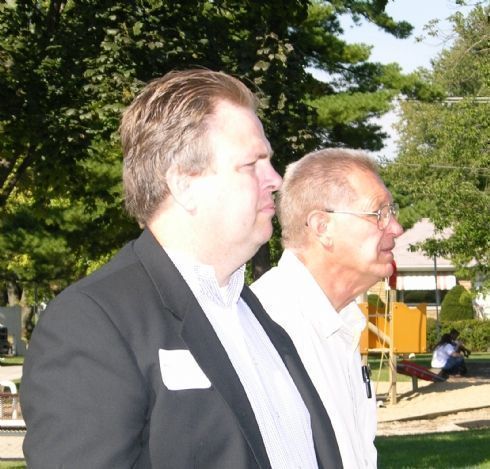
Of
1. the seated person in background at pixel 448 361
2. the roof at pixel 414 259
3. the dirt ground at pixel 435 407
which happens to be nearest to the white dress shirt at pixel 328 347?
the dirt ground at pixel 435 407

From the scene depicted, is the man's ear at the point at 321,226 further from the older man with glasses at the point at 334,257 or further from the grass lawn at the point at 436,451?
the grass lawn at the point at 436,451

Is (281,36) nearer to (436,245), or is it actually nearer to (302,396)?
(302,396)

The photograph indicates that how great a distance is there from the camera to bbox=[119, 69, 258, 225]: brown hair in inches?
111

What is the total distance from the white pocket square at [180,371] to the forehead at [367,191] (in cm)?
212

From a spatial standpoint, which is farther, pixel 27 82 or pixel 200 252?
pixel 27 82

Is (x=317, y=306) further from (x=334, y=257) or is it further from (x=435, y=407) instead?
(x=435, y=407)

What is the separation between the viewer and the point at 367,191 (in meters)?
4.59

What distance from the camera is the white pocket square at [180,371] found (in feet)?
8.16

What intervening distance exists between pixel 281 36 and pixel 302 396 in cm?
1372

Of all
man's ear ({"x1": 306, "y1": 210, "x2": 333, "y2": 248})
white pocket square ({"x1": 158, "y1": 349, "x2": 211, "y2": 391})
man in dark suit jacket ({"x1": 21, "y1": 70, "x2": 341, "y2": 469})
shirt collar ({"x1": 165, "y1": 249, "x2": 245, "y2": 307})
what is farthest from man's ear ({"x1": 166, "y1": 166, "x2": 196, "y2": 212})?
man's ear ({"x1": 306, "y1": 210, "x2": 333, "y2": 248})

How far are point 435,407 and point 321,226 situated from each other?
2005 centimetres

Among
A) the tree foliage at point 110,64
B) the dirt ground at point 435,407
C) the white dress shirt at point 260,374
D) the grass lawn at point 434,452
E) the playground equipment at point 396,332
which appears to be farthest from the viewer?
the playground equipment at point 396,332

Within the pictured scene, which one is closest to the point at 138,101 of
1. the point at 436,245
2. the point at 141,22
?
the point at 141,22

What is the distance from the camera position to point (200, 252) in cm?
280
